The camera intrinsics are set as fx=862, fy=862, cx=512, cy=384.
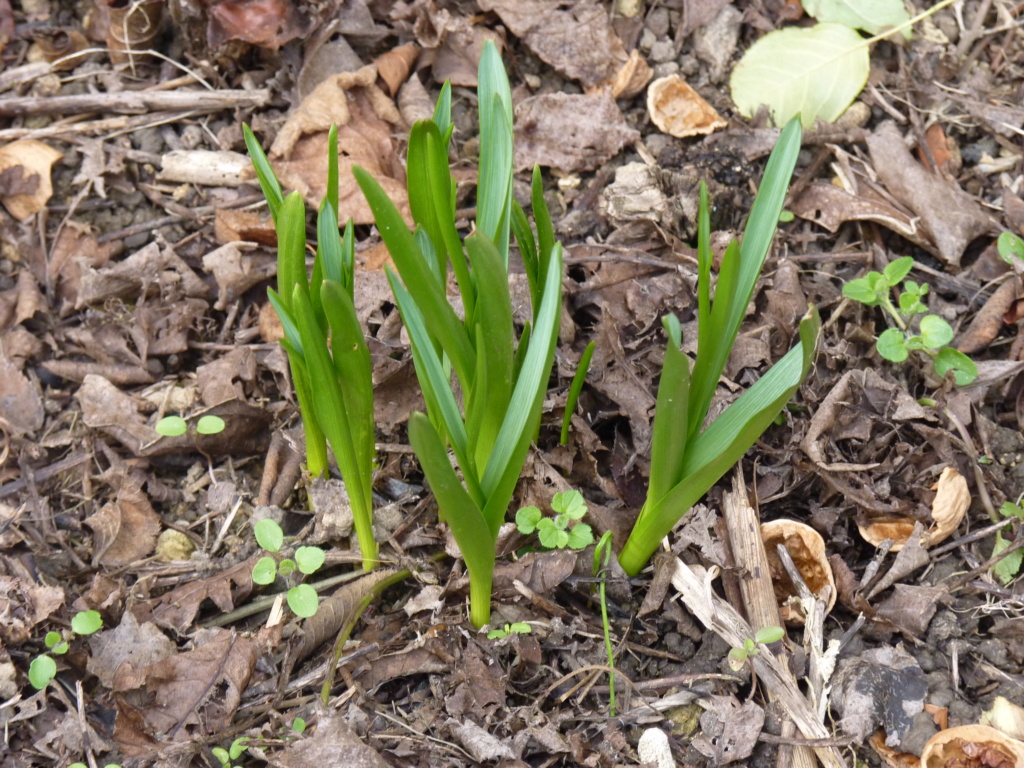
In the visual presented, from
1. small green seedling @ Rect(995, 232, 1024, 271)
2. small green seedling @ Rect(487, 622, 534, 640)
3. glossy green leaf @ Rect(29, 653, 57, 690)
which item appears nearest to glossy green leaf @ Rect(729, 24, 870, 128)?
small green seedling @ Rect(995, 232, 1024, 271)

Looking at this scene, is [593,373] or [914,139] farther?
[914,139]

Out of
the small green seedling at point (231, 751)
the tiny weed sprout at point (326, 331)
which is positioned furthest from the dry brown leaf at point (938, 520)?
the small green seedling at point (231, 751)

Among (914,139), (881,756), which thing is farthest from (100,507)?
(914,139)

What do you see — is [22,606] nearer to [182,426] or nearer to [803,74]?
[182,426]

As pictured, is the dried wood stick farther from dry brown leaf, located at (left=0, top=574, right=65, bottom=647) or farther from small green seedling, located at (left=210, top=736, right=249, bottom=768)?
small green seedling, located at (left=210, top=736, right=249, bottom=768)

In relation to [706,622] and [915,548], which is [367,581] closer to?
[706,622]

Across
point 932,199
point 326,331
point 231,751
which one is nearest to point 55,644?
point 231,751
